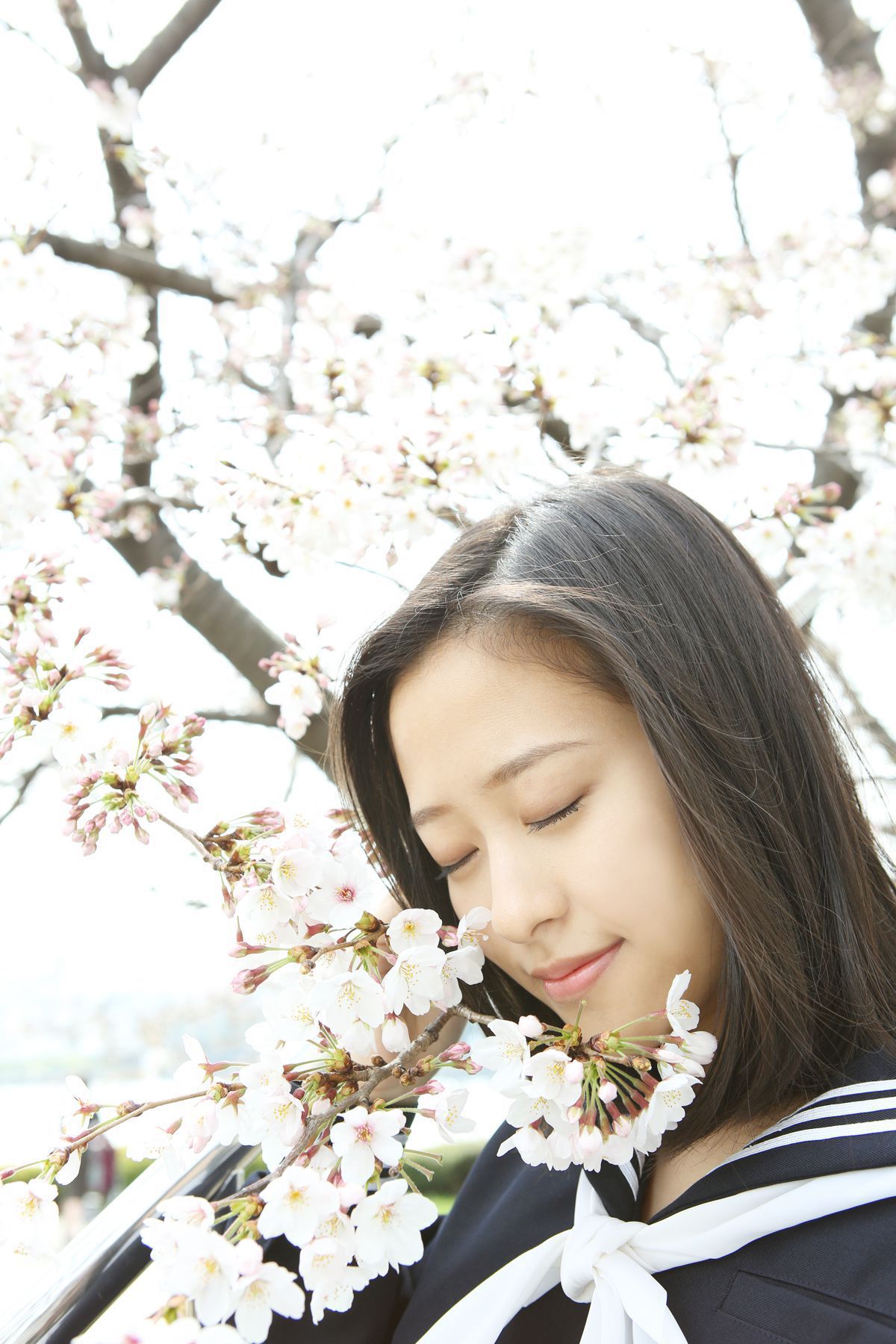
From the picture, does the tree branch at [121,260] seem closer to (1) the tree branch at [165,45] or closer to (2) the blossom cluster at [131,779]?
(1) the tree branch at [165,45]

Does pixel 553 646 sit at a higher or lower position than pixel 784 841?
higher

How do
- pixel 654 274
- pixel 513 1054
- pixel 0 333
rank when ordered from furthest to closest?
pixel 654 274 < pixel 0 333 < pixel 513 1054

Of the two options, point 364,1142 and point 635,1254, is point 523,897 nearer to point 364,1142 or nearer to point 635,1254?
point 364,1142

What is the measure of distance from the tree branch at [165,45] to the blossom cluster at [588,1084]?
2.49 meters

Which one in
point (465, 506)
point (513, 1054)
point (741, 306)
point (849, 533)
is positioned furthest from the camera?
point (741, 306)

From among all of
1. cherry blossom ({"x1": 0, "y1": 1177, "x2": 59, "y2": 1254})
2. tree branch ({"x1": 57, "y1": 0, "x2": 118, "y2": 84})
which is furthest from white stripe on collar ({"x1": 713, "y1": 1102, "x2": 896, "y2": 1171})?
tree branch ({"x1": 57, "y1": 0, "x2": 118, "y2": 84})

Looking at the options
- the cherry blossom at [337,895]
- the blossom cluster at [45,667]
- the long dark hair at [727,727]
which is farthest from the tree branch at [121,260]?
the cherry blossom at [337,895]

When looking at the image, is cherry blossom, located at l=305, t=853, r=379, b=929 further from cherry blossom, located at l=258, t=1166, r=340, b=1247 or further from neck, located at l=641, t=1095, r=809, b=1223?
neck, located at l=641, t=1095, r=809, b=1223

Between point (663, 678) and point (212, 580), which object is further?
point (212, 580)

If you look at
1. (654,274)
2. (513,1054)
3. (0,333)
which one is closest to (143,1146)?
(513,1054)

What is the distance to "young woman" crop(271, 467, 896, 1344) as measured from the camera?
874 mm

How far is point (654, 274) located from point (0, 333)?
83.8 inches

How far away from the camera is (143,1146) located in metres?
0.87

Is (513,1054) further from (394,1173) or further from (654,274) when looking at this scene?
(654,274)
